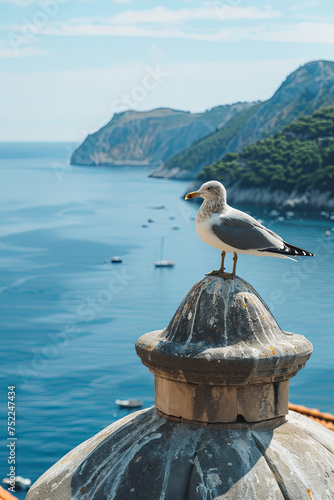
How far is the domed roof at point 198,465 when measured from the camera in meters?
5.51

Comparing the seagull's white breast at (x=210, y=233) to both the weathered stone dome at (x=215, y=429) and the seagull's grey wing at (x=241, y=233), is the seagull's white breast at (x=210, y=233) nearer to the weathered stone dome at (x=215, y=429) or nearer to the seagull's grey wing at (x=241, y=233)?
the seagull's grey wing at (x=241, y=233)

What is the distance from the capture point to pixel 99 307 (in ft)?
281

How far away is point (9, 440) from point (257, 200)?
322 ft

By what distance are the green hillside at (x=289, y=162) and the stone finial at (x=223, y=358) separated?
12985cm

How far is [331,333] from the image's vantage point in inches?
2859

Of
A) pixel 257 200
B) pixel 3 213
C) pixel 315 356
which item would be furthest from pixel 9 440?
pixel 3 213

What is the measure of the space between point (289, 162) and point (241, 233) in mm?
133210

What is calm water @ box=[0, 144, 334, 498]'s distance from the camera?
56375 millimetres

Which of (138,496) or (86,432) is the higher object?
(138,496)

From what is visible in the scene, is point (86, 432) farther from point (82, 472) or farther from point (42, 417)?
point (82, 472)

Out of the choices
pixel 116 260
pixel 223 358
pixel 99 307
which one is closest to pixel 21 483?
pixel 223 358

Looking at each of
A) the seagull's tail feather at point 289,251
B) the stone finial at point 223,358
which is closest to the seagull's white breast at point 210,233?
the seagull's tail feather at point 289,251

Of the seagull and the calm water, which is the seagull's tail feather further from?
the calm water

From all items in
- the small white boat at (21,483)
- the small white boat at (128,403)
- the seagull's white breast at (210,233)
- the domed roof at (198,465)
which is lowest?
the small white boat at (128,403)
